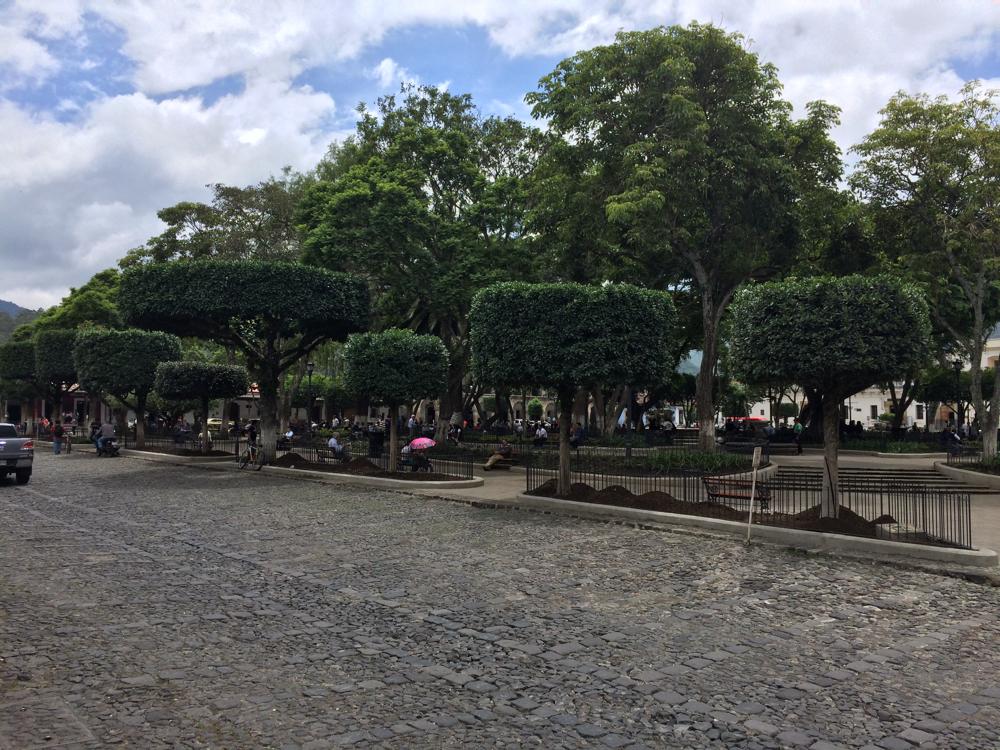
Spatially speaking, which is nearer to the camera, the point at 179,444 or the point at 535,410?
the point at 179,444

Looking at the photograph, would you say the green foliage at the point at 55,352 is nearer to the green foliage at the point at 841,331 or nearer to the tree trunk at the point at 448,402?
the tree trunk at the point at 448,402

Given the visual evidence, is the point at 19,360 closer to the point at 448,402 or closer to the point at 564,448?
the point at 448,402

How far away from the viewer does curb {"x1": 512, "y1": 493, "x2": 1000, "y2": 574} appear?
9.73m

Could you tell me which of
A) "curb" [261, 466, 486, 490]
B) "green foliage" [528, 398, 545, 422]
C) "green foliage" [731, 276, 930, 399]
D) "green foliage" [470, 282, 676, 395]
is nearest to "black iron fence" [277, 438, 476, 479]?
"curb" [261, 466, 486, 490]

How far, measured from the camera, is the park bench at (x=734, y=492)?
44.9 feet

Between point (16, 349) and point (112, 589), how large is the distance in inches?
1855

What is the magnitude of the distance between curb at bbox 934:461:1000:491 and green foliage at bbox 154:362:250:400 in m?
27.0

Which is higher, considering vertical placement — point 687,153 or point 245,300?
point 687,153

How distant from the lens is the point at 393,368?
2047 centimetres

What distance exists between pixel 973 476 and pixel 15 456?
24.9 meters

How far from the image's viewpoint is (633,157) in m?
20.5

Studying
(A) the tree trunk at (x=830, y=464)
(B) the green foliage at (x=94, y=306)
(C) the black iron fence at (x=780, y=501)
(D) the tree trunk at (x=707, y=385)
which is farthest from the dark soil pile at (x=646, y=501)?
(B) the green foliage at (x=94, y=306)

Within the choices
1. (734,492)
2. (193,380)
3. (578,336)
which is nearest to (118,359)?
(193,380)

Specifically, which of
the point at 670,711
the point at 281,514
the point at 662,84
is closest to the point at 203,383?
the point at 281,514
